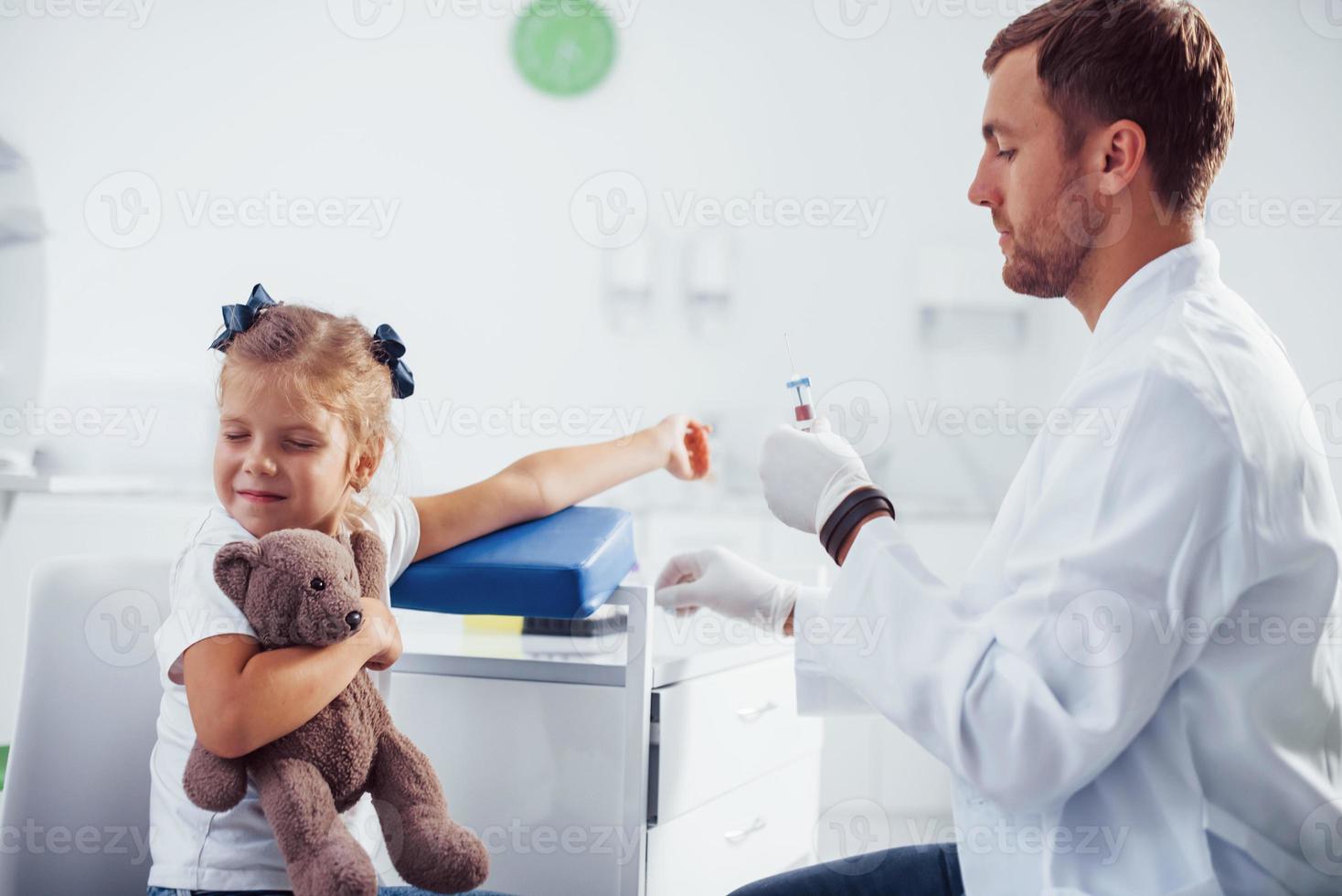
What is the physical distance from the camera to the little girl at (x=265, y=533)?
0.75m

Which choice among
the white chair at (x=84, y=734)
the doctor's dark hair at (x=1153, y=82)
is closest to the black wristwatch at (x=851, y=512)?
the doctor's dark hair at (x=1153, y=82)

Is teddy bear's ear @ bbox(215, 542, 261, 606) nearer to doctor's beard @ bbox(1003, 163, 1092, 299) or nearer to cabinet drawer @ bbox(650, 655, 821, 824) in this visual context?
cabinet drawer @ bbox(650, 655, 821, 824)

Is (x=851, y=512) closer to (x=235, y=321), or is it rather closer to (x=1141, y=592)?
(x=1141, y=592)

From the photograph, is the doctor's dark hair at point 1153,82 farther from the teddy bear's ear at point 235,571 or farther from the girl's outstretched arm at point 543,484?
the teddy bear's ear at point 235,571

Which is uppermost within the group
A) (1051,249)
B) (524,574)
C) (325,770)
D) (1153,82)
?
(1153,82)

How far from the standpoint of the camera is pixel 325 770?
2.58 ft

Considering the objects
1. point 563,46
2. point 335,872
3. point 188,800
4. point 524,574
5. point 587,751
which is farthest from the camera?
point 563,46

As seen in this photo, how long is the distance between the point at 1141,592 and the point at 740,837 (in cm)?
70

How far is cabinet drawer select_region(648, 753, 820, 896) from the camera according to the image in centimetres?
110

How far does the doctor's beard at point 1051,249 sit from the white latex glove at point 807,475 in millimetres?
243

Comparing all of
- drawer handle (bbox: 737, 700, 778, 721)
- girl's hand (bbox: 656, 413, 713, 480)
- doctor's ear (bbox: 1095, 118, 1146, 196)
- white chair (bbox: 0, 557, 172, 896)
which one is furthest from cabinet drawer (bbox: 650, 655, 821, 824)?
doctor's ear (bbox: 1095, 118, 1146, 196)

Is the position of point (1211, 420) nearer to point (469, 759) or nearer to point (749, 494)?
point (469, 759)

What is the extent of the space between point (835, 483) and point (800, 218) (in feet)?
4.22

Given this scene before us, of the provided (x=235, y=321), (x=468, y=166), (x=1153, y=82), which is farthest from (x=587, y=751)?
(x=468, y=166)
